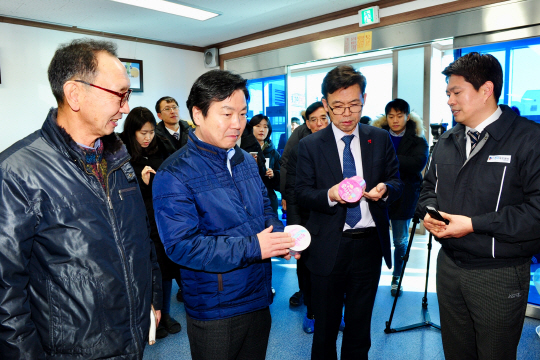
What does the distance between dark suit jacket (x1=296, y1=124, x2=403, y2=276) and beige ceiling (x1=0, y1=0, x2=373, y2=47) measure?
128 inches

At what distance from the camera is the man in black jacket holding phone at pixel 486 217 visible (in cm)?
161

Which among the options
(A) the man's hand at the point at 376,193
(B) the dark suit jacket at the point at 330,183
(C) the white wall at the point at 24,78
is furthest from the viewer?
(C) the white wall at the point at 24,78

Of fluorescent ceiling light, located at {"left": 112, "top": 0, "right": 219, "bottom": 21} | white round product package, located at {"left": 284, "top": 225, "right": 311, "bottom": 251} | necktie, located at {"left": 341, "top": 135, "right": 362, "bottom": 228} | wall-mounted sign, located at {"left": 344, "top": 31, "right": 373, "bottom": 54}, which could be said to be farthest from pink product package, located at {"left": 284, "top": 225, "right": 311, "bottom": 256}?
fluorescent ceiling light, located at {"left": 112, "top": 0, "right": 219, "bottom": 21}

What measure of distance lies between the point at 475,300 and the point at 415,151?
1.94m

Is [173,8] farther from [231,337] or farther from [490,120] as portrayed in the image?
[231,337]

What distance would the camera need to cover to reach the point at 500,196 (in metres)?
1.65

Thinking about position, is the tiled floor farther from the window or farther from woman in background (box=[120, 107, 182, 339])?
the window

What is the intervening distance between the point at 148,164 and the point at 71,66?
1.67 metres

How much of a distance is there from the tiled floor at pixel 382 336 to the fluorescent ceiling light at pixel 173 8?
11.7 feet

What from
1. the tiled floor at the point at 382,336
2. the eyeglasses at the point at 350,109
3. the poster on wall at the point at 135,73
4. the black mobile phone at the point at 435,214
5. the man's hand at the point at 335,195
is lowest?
the tiled floor at the point at 382,336

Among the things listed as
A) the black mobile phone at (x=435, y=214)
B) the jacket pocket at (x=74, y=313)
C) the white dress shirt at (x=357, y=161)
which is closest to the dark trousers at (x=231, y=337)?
the jacket pocket at (x=74, y=313)

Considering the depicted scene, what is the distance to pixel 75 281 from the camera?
1132mm

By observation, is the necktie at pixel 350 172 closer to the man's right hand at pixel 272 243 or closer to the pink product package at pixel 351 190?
the pink product package at pixel 351 190

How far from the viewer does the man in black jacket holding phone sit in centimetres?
161
